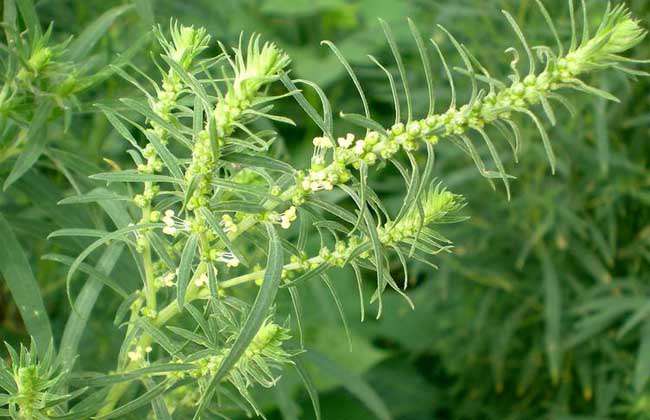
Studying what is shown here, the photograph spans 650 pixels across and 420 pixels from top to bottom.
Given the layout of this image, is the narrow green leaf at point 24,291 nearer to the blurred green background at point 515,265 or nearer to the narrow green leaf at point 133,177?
the narrow green leaf at point 133,177

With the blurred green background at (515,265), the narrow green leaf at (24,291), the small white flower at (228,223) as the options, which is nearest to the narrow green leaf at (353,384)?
the blurred green background at (515,265)

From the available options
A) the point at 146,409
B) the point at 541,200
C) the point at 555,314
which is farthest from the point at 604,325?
the point at 146,409

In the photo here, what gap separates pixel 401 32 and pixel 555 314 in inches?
37.5

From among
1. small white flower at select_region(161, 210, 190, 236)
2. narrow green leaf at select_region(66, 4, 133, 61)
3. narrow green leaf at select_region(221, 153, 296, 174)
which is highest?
narrow green leaf at select_region(66, 4, 133, 61)

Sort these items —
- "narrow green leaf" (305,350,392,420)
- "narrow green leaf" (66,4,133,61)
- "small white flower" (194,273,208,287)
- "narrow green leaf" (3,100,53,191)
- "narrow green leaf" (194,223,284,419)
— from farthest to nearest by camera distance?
"narrow green leaf" (305,350,392,420) < "narrow green leaf" (66,4,133,61) < "narrow green leaf" (3,100,53,191) < "small white flower" (194,273,208,287) < "narrow green leaf" (194,223,284,419)

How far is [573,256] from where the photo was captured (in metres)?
2.31

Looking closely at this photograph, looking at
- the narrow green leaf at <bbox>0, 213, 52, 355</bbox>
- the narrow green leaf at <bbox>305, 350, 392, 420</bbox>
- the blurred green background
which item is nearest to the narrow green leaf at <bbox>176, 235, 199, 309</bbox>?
the narrow green leaf at <bbox>0, 213, 52, 355</bbox>

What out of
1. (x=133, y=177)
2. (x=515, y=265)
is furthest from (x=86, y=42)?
(x=515, y=265)

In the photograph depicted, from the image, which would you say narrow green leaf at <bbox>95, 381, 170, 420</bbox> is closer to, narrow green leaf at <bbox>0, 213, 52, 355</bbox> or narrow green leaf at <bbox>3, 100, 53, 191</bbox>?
narrow green leaf at <bbox>0, 213, 52, 355</bbox>

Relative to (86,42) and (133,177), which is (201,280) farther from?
(86,42)

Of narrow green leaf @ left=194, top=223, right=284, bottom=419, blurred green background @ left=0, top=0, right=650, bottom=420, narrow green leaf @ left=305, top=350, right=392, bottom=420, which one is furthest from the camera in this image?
blurred green background @ left=0, top=0, right=650, bottom=420

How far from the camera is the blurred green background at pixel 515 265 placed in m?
1.96

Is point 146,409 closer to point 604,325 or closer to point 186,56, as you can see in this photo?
point 186,56

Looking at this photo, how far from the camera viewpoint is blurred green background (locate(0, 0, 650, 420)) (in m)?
1.96
